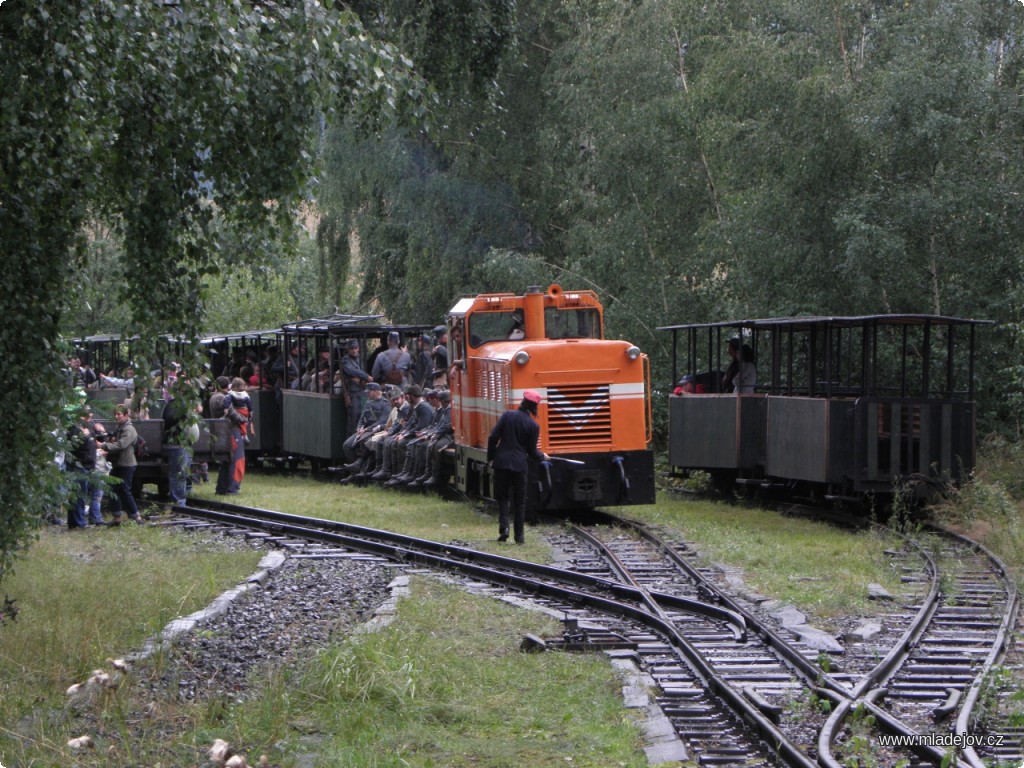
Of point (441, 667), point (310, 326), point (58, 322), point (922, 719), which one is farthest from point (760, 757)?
point (310, 326)

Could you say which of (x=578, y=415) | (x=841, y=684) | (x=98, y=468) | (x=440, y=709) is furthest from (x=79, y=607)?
(x=578, y=415)

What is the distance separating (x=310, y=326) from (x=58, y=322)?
1830cm

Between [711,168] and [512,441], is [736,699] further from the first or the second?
[711,168]

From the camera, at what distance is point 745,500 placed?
21078mm

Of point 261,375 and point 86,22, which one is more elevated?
point 86,22

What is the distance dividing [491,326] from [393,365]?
540 centimetres

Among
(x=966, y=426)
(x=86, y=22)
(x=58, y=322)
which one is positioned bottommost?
(x=966, y=426)

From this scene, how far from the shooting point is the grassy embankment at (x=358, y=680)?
275 inches

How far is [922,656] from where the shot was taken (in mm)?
9469

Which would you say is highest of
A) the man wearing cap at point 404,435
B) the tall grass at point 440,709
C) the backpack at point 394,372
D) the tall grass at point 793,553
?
the backpack at point 394,372

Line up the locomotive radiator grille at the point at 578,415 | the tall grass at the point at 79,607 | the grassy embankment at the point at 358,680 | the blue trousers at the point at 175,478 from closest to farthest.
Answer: the grassy embankment at the point at 358,680 < the tall grass at the point at 79,607 < the locomotive radiator grille at the point at 578,415 < the blue trousers at the point at 175,478

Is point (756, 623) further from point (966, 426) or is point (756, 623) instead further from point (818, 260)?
point (818, 260)

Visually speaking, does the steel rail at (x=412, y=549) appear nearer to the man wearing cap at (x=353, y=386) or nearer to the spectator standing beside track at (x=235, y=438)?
the spectator standing beside track at (x=235, y=438)

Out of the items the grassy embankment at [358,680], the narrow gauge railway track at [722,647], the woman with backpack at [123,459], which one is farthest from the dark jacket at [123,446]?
the narrow gauge railway track at [722,647]
